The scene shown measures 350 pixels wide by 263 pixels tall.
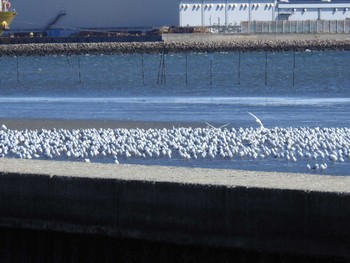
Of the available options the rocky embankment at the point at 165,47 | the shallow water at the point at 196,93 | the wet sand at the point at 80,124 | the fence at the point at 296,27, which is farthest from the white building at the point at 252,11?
the wet sand at the point at 80,124

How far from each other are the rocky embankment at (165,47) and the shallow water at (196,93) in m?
5.93

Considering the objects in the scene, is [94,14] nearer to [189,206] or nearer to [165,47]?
[165,47]

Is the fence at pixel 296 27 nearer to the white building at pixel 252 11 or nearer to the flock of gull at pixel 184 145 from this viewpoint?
the white building at pixel 252 11

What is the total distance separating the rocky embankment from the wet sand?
55836mm

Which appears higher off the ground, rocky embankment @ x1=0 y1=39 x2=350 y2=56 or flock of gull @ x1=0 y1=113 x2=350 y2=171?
flock of gull @ x1=0 y1=113 x2=350 y2=171

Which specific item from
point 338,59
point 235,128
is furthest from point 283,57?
point 235,128

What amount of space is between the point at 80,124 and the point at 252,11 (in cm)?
6738

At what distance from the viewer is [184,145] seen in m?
18.8

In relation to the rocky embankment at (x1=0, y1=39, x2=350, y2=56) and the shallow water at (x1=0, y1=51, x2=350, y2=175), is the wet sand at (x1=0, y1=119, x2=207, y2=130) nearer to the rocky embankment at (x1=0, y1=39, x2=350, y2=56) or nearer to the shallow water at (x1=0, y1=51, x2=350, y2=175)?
the shallow water at (x1=0, y1=51, x2=350, y2=175)

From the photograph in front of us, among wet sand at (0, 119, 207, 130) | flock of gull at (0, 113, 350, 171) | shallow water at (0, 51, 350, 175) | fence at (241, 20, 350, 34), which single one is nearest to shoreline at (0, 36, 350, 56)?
fence at (241, 20, 350, 34)

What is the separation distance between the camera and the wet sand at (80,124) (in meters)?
24.1

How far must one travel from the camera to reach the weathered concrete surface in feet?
16.1

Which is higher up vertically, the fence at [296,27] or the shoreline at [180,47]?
the fence at [296,27]

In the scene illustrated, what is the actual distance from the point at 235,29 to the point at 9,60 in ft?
66.6
